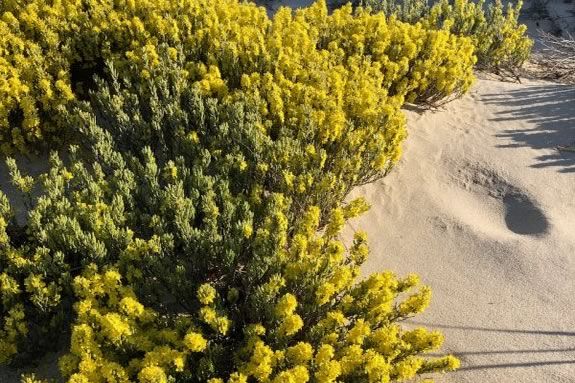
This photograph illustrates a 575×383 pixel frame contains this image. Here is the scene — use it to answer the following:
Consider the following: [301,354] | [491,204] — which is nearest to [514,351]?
[301,354]

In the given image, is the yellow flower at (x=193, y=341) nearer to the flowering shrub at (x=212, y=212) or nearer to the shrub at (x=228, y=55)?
the flowering shrub at (x=212, y=212)

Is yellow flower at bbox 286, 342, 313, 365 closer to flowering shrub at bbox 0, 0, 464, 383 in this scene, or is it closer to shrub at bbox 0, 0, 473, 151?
flowering shrub at bbox 0, 0, 464, 383

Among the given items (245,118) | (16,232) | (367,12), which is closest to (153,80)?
(245,118)

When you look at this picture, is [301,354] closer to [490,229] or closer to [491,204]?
[490,229]

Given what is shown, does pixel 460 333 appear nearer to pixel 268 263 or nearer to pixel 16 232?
pixel 268 263

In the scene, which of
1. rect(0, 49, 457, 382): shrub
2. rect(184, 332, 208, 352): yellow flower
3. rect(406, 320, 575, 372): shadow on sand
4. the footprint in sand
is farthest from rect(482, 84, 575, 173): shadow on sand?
rect(184, 332, 208, 352): yellow flower
